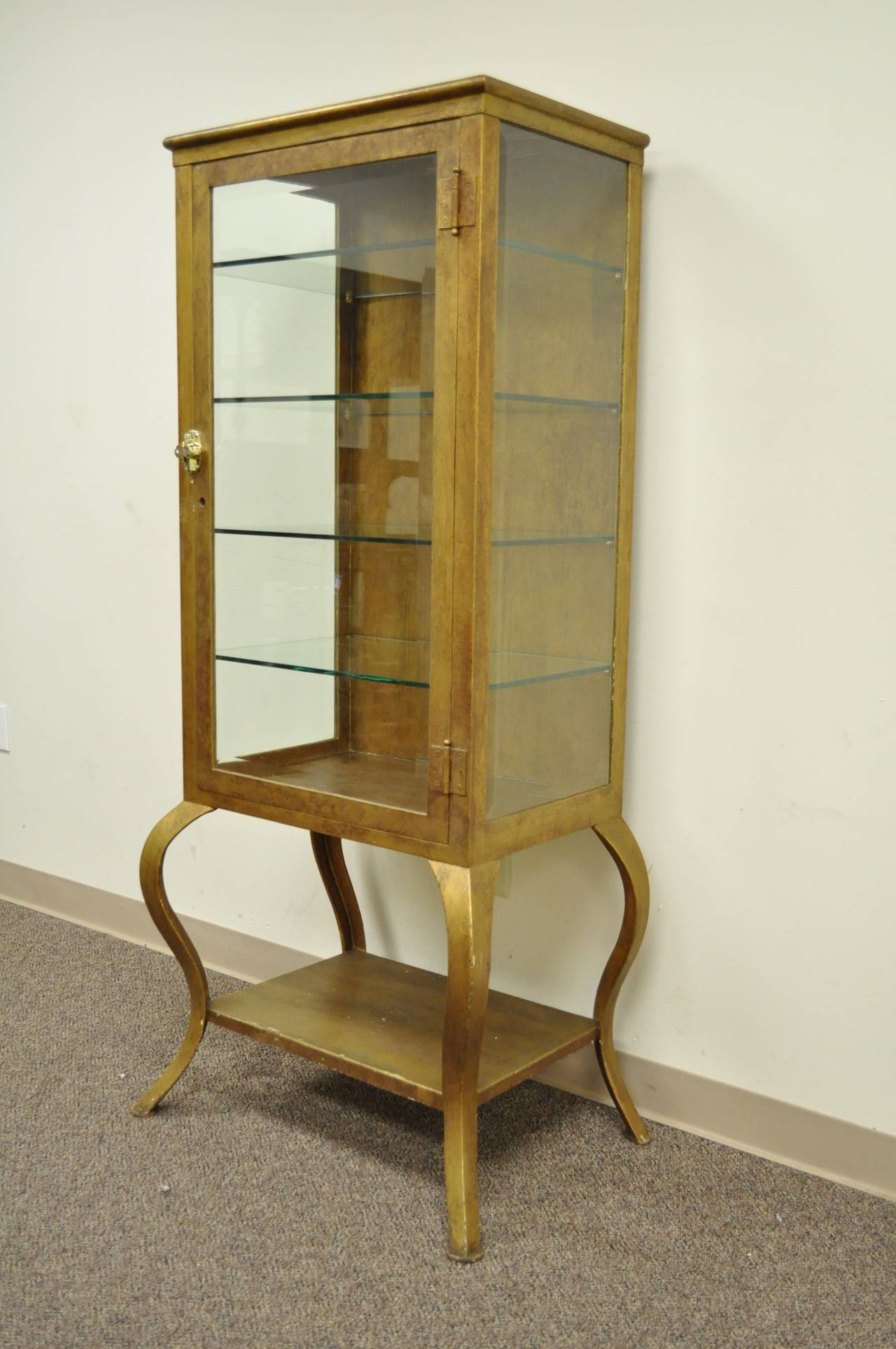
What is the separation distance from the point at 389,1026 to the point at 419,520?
83 centimetres

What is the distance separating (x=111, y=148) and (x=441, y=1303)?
2324 mm

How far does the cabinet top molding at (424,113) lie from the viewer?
5.25 feet

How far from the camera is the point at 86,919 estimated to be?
3.02 metres

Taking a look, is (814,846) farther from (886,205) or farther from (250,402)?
(250,402)

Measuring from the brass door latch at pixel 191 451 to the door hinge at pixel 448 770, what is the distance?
2.02ft

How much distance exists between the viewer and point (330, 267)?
1.91 meters

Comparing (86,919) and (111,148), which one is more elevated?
(111,148)

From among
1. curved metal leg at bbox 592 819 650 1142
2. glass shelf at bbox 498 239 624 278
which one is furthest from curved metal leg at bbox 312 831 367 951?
glass shelf at bbox 498 239 624 278

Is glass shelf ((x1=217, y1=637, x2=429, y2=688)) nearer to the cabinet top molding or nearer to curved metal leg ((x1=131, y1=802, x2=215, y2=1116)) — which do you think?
curved metal leg ((x1=131, y1=802, x2=215, y2=1116))

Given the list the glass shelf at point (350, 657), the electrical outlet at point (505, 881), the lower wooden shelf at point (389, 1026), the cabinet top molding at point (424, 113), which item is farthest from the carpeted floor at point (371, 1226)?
the cabinet top molding at point (424, 113)

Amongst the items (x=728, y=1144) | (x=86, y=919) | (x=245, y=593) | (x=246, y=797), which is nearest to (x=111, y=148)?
(x=245, y=593)

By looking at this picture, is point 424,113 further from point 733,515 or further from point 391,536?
point 733,515

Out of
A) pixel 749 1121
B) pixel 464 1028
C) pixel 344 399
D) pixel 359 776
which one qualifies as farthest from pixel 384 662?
pixel 749 1121

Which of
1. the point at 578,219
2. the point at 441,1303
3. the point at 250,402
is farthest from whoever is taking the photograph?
the point at 250,402
